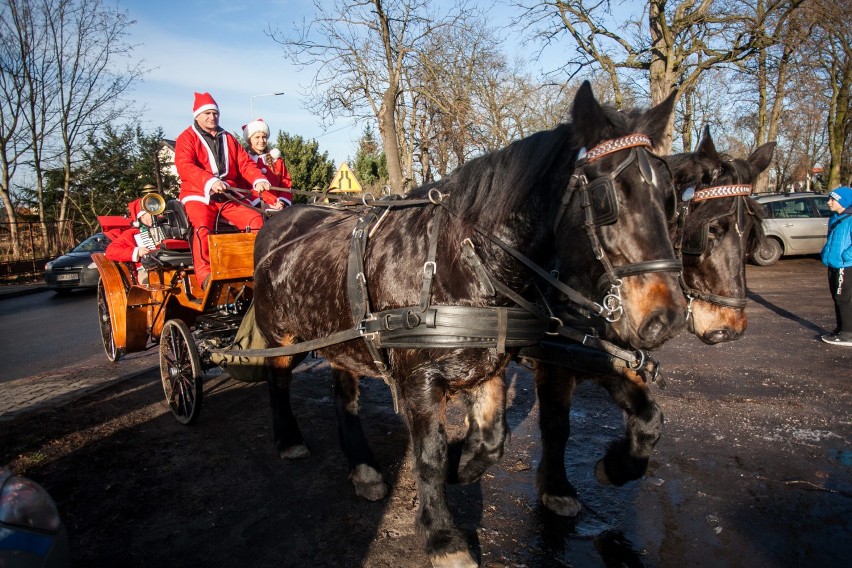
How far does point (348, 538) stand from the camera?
3.18 metres

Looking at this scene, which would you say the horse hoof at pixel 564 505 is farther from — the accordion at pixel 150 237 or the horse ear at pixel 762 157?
the accordion at pixel 150 237

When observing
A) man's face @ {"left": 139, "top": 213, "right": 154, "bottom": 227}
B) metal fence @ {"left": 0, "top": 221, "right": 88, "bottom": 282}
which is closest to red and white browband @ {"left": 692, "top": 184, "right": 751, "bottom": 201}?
man's face @ {"left": 139, "top": 213, "right": 154, "bottom": 227}

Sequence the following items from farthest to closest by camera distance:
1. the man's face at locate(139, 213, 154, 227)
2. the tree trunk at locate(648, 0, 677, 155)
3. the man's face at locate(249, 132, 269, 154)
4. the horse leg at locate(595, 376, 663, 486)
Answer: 1. the tree trunk at locate(648, 0, 677, 155)
2. the man's face at locate(139, 213, 154, 227)
3. the man's face at locate(249, 132, 269, 154)
4. the horse leg at locate(595, 376, 663, 486)

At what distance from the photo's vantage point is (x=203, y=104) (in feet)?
17.3

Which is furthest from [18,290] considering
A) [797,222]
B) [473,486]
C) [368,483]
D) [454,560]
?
[797,222]

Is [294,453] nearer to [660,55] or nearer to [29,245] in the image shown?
[660,55]

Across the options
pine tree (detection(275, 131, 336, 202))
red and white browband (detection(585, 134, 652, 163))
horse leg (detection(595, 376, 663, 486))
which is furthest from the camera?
pine tree (detection(275, 131, 336, 202))

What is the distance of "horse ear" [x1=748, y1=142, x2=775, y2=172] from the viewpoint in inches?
161

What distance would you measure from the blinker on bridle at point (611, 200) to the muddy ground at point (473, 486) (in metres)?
1.52

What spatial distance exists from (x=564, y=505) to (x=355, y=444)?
1403mm

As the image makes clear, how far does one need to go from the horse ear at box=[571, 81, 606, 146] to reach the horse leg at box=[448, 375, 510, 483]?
1.43 m

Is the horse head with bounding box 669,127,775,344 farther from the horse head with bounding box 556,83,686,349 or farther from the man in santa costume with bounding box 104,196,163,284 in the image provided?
the man in santa costume with bounding box 104,196,163,284

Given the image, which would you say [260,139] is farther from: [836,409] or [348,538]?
[836,409]

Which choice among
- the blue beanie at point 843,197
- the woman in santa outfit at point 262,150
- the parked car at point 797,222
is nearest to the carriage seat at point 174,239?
the woman in santa outfit at point 262,150
